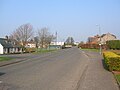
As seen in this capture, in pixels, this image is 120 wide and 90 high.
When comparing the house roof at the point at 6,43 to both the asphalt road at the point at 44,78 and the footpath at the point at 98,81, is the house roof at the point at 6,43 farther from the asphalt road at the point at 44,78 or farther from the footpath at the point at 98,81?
the footpath at the point at 98,81

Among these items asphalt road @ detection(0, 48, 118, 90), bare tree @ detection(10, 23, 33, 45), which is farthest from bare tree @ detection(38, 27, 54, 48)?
asphalt road @ detection(0, 48, 118, 90)

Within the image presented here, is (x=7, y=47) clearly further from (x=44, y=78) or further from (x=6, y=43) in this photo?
(x=44, y=78)

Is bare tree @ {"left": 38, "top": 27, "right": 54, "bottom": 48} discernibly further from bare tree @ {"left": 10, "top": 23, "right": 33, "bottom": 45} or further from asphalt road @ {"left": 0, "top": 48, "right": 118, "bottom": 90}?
asphalt road @ {"left": 0, "top": 48, "right": 118, "bottom": 90}

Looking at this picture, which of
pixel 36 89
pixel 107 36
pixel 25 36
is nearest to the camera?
pixel 36 89

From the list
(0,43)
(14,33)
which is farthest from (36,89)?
(14,33)

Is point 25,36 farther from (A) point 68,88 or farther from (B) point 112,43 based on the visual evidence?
(A) point 68,88

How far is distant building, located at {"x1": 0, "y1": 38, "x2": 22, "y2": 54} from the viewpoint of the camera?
79412 mm

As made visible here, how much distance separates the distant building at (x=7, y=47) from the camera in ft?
261

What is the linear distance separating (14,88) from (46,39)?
99.0 metres

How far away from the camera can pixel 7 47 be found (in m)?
83.6

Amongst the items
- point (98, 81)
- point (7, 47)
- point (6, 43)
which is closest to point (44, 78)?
point (98, 81)

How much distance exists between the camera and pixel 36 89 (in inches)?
391

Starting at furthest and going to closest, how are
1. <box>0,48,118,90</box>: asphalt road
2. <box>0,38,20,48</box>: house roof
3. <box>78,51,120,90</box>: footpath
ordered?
1. <box>0,38,20,48</box>: house roof
2. <box>78,51,120,90</box>: footpath
3. <box>0,48,118,90</box>: asphalt road

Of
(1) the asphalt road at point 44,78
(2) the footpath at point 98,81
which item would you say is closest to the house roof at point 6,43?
(1) the asphalt road at point 44,78
